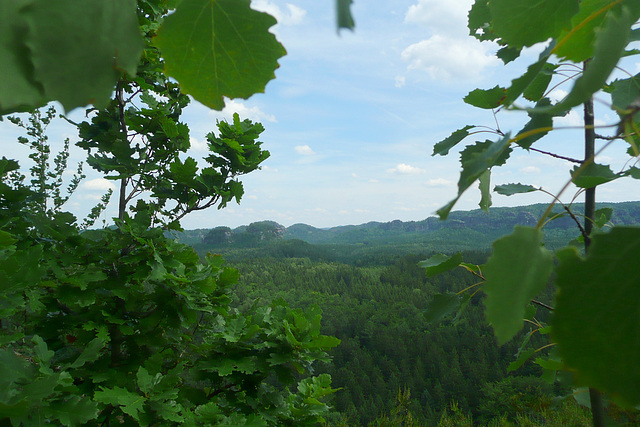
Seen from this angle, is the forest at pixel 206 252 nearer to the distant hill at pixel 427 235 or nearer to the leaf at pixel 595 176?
the leaf at pixel 595 176

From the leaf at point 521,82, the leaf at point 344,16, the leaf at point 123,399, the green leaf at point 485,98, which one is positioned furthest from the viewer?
the leaf at point 123,399

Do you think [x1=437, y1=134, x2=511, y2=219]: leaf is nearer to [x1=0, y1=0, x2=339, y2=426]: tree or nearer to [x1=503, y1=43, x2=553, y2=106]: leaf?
[x1=503, y1=43, x2=553, y2=106]: leaf

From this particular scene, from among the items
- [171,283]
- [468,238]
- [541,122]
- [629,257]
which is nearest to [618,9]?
[541,122]

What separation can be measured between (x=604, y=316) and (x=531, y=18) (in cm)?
27

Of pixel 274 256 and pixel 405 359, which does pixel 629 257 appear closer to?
pixel 405 359

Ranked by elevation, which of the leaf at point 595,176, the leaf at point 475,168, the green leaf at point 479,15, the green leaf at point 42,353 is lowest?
the green leaf at point 42,353

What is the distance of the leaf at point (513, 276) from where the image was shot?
0.20 meters

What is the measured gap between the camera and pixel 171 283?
5.09 feet

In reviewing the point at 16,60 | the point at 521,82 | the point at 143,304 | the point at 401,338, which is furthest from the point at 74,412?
the point at 401,338

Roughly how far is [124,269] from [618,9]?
1.89 meters

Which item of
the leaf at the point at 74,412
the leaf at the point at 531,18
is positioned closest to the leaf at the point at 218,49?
the leaf at the point at 531,18

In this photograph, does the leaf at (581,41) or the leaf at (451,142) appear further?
the leaf at (451,142)

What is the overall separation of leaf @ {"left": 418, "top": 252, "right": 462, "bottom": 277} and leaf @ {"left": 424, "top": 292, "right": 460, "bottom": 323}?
2.7 inches

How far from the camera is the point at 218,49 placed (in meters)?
0.25
